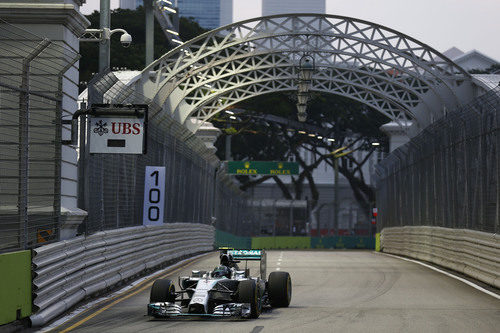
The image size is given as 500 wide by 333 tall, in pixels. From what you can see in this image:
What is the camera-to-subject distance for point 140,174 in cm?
2244

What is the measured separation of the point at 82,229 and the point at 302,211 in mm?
51180

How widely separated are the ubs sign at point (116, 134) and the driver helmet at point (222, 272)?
4.07 metres

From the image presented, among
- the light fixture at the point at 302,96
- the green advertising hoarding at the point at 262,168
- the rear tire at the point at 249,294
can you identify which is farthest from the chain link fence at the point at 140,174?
the green advertising hoarding at the point at 262,168

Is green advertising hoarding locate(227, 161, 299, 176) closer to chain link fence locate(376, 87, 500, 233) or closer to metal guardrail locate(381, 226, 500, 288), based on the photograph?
chain link fence locate(376, 87, 500, 233)

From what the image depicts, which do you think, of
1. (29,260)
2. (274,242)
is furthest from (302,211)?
(29,260)

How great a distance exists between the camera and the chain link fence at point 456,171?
1922 cm

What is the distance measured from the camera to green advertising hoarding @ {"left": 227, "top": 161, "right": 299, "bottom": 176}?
66.1 metres

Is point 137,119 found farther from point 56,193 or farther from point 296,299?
point 296,299

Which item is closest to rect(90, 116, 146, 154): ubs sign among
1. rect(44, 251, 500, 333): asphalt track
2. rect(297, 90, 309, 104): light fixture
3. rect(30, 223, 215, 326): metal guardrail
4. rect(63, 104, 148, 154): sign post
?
rect(63, 104, 148, 154): sign post

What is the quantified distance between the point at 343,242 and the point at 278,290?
5249 centimetres

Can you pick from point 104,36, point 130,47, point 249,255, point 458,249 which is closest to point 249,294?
point 249,255

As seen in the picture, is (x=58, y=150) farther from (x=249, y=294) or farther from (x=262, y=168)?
(x=262, y=168)

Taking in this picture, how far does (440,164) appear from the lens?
25891 mm

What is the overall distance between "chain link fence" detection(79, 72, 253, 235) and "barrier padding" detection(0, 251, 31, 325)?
3.78 metres
